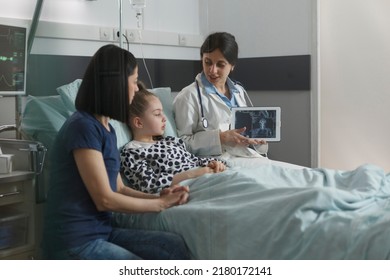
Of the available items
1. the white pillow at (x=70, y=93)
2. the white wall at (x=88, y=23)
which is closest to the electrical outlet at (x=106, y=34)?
the white wall at (x=88, y=23)

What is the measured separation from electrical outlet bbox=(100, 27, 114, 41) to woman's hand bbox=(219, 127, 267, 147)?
415mm

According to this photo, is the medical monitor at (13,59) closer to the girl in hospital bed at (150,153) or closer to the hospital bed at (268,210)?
the hospital bed at (268,210)

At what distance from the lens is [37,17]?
1.38m

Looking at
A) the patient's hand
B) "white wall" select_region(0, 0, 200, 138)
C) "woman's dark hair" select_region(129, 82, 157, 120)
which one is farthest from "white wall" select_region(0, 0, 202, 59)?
the patient's hand

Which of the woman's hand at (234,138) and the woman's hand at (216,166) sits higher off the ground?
the woman's hand at (234,138)

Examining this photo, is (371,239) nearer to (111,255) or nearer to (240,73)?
(240,73)

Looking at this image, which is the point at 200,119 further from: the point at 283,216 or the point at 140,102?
the point at 283,216

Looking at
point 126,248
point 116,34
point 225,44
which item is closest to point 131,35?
point 116,34

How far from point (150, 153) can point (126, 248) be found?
275mm

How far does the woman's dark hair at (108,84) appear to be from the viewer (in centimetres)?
124

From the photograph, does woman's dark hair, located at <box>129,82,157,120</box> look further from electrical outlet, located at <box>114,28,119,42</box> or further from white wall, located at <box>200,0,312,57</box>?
white wall, located at <box>200,0,312,57</box>

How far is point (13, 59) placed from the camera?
4.49ft

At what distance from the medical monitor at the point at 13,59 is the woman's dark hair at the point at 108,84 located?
0.23m

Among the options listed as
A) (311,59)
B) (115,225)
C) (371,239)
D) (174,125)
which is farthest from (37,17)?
(371,239)
